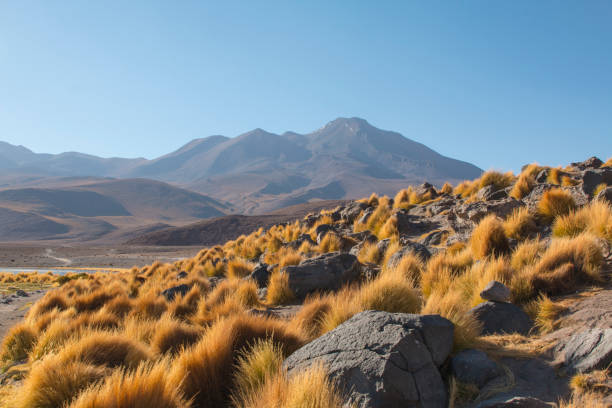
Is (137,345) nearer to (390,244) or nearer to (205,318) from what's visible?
(205,318)

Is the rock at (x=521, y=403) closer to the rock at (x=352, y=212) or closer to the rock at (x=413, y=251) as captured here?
the rock at (x=413, y=251)

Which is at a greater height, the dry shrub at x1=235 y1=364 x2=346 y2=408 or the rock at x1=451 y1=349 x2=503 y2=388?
the dry shrub at x1=235 y1=364 x2=346 y2=408

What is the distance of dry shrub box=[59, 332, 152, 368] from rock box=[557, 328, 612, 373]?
455 centimetres

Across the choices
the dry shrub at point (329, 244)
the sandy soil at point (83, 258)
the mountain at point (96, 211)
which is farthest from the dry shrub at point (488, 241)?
the mountain at point (96, 211)

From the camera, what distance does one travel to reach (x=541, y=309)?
16.4 ft

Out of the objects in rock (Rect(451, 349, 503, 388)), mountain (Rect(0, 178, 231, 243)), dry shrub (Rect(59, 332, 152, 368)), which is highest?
rock (Rect(451, 349, 503, 388))

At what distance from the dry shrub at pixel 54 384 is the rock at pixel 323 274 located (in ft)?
18.6

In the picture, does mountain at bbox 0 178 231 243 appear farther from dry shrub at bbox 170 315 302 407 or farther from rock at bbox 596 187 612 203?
rock at bbox 596 187 612 203

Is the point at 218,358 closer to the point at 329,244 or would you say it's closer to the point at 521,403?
the point at 521,403

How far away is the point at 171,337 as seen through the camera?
5.60m

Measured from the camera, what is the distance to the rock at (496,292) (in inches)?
203

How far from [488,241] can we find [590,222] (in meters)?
1.88

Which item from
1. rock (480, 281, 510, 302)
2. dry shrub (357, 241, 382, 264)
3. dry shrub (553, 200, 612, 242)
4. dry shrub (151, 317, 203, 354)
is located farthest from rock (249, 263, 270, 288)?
dry shrub (553, 200, 612, 242)

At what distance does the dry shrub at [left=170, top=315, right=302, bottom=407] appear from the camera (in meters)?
3.94
